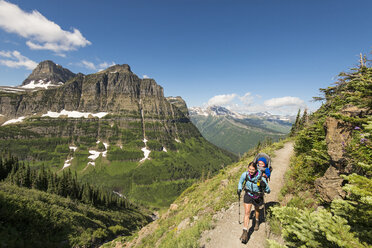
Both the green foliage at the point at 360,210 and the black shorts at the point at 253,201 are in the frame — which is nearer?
the green foliage at the point at 360,210

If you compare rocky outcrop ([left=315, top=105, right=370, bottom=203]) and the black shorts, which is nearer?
rocky outcrop ([left=315, top=105, right=370, bottom=203])

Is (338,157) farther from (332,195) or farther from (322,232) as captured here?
(322,232)

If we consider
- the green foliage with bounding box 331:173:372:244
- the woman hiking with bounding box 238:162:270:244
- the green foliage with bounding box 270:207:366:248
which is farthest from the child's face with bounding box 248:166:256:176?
the green foliage with bounding box 331:173:372:244

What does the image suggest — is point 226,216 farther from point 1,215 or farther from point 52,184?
point 52,184

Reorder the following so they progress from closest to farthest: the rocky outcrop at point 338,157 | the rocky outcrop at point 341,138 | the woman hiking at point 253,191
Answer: the rocky outcrop at point 338,157, the rocky outcrop at point 341,138, the woman hiking at point 253,191

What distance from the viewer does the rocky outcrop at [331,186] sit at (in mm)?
7593

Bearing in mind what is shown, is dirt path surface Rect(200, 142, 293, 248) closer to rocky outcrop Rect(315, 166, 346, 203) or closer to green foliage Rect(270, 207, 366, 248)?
rocky outcrop Rect(315, 166, 346, 203)

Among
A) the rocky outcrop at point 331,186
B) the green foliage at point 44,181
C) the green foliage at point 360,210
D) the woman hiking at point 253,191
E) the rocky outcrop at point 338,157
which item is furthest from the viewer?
the green foliage at point 44,181

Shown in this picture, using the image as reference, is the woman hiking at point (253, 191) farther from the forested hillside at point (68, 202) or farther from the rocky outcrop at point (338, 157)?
the forested hillside at point (68, 202)

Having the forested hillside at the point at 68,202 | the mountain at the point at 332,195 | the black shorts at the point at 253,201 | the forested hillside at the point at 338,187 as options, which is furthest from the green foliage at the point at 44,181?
the forested hillside at the point at 338,187

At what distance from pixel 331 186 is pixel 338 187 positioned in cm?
31

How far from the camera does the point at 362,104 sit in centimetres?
777

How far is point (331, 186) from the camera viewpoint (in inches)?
→ 313

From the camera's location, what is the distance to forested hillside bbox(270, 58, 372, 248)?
4031 mm
